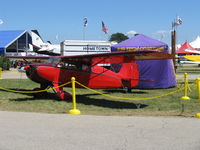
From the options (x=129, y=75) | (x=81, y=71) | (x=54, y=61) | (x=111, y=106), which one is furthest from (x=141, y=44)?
(x=111, y=106)

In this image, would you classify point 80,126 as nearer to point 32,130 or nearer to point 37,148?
point 32,130

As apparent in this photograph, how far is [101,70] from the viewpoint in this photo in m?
12.6

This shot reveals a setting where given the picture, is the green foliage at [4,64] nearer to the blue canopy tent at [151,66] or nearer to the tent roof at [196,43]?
the blue canopy tent at [151,66]

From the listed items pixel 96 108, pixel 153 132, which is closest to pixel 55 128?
pixel 153 132

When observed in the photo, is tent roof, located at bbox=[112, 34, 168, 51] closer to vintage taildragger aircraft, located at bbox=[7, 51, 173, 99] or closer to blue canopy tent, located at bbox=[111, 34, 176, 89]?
blue canopy tent, located at bbox=[111, 34, 176, 89]

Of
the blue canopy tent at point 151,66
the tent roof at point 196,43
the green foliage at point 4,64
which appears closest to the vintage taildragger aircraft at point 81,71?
the blue canopy tent at point 151,66

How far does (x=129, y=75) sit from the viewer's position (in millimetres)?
13648

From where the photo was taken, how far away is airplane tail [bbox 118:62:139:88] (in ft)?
44.1

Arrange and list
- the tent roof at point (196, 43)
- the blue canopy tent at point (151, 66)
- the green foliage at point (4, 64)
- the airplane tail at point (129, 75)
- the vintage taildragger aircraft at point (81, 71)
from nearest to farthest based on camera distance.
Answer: the vintage taildragger aircraft at point (81, 71) → the airplane tail at point (129, 75) → the blue canopy tent at point (151, 66) → the green foliage at point (4, 64) → the tent roof at point (196, 43)

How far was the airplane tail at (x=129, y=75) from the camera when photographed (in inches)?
Answer: 529

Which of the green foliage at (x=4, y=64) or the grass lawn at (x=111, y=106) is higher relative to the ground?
the green foliage at (x=4, y=64)

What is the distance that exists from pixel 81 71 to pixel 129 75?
9.23 ft

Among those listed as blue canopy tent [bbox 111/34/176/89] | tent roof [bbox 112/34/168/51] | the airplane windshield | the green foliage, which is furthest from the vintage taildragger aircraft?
the green foliage

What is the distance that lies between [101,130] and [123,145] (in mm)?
1149
